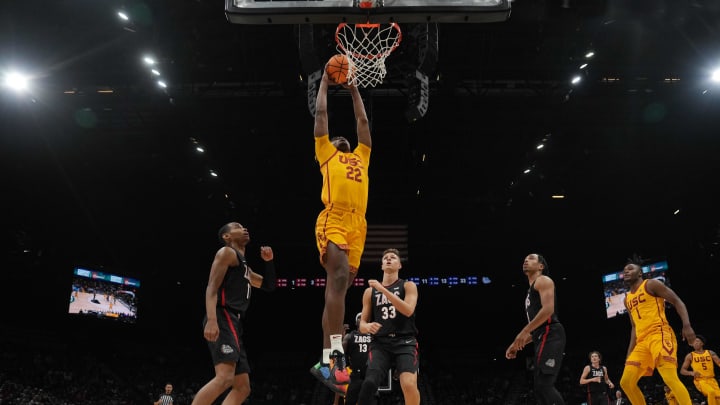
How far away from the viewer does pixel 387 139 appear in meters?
18.1

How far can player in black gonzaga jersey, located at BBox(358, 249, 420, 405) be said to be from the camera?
4.97 metres

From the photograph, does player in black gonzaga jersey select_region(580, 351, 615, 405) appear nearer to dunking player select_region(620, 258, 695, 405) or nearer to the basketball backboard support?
→ dunking player select_region(620, 258, 695, 405)

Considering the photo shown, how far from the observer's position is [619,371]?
80.5ft

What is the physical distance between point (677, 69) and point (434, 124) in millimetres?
6199

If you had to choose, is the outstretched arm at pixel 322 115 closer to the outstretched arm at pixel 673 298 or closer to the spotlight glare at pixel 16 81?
the outstretched arm at pixel 673 298

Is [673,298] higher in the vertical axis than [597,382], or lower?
higher

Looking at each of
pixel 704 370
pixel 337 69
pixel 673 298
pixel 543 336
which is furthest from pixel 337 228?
pixel 704 370

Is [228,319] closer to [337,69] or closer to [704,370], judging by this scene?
[337,69]

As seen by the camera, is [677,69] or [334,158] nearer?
[334,158]

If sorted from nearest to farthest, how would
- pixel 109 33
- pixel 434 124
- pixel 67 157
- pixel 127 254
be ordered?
1. pixel 109 33
2. pixel 434 124
3. pixel 67 157
4. pixel 127 254

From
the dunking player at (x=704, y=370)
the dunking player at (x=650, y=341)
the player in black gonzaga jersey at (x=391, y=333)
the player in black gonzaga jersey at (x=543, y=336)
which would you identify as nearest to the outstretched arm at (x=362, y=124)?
the player in black gonzaga jersey at (x=391, y=333)

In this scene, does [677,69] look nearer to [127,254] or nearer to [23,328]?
[127,254]

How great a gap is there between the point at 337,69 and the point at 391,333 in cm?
248

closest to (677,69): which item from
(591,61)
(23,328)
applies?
(591,61)
